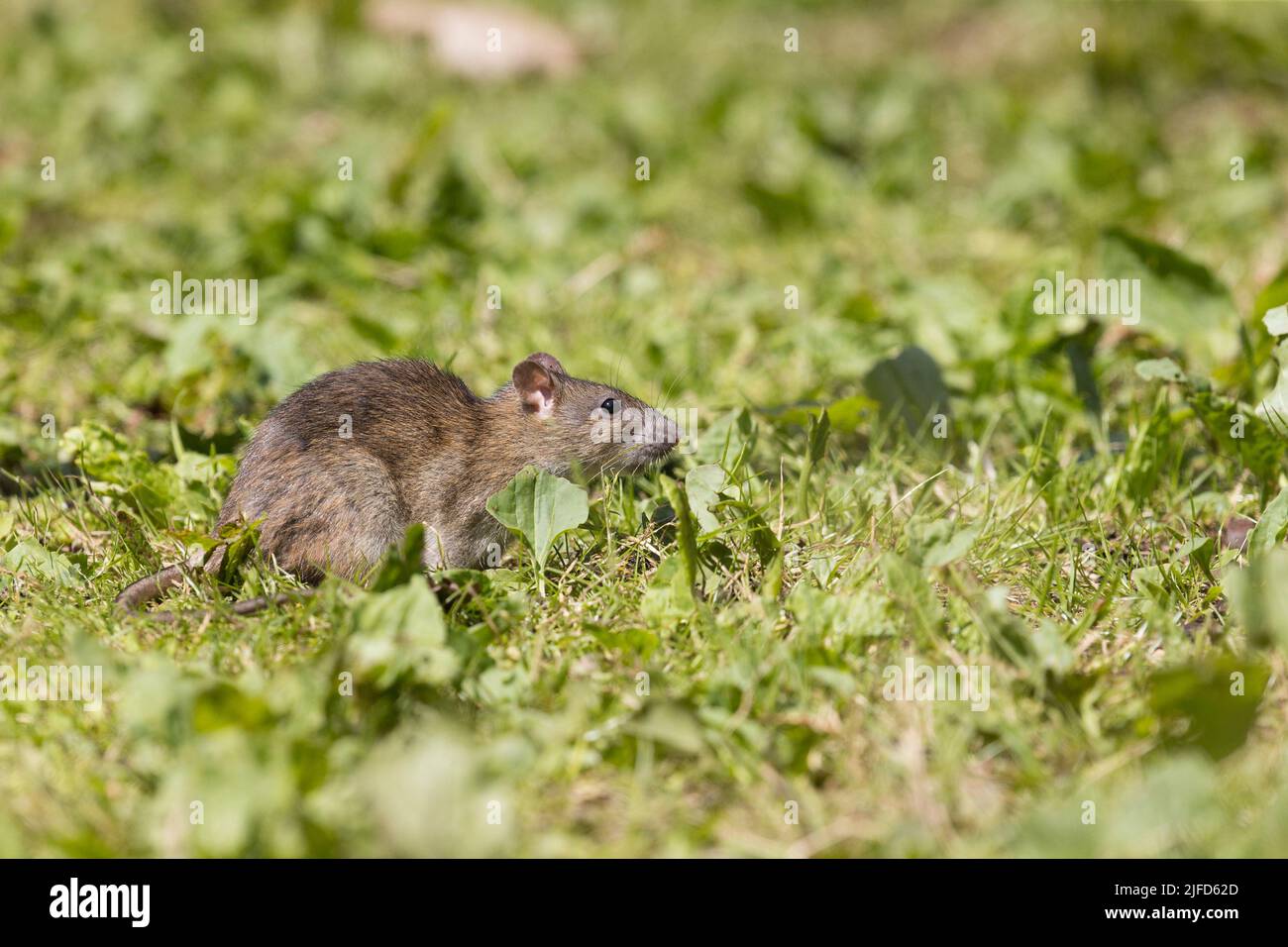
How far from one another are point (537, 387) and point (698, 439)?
22.5 inches

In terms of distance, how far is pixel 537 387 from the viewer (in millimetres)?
4441

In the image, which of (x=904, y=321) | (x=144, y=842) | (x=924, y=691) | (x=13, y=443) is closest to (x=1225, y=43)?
(x=904, y=321)

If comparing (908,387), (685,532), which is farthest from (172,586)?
(908,387)

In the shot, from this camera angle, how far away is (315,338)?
18.4 feet

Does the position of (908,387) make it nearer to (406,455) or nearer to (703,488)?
(703,488)

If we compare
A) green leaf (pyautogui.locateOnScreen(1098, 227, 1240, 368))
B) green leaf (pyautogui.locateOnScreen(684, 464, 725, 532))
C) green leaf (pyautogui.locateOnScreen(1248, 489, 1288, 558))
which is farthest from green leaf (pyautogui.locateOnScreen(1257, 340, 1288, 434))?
green leaf (pyautogui.locateOnScreen(684, 464, 725, 532))

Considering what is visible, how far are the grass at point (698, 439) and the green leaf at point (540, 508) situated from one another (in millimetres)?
113

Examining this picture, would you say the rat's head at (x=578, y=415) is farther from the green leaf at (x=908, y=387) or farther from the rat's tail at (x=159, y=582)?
the rat's tail at (x=159, y=582)

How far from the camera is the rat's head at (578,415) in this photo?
4336 millimetres

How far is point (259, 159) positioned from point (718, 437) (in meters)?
5.04

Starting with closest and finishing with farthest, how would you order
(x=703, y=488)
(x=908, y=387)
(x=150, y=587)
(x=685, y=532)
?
1. (x=685, y=532)
2. (x=150, y=587)
3. (x=703, y=488)
4. (x=908, y=387)

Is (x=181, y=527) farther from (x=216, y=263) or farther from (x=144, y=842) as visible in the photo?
(x=216, y=263)

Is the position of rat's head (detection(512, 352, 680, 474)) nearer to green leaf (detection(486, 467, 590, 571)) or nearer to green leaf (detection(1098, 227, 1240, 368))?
green leaf (detection(486, 467, 590, 571))

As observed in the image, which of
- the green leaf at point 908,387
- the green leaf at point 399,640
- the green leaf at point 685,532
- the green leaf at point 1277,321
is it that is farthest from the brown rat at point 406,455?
the green leaf at point 1277,321
